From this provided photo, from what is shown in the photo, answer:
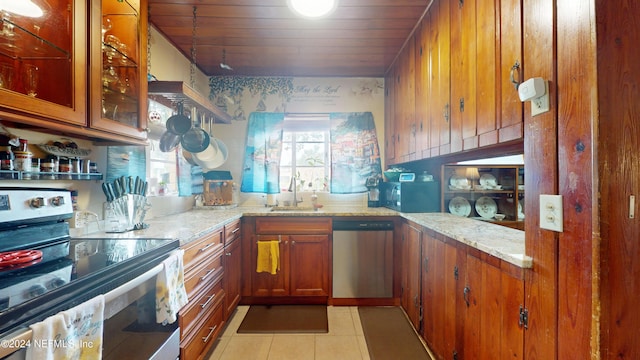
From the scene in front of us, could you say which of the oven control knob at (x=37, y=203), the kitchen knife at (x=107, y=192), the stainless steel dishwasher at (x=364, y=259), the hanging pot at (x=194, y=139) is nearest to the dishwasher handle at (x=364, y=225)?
the stainless steel dishwasher at (x=364, y=259)

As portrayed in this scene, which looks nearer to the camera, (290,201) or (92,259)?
(92,259)

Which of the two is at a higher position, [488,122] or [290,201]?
[488,122]

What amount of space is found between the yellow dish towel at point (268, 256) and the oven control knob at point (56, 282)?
1736mm

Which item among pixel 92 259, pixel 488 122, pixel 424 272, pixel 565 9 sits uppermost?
pixel 565 9

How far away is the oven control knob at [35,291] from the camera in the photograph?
2.22ft

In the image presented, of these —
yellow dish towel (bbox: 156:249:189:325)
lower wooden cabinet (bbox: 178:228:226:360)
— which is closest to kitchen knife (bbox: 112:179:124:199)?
lower wooden cabinet (bbox: 178:228:226:360)

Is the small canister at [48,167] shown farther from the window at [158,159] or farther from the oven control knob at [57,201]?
the window at [158,159]

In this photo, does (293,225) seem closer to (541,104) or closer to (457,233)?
(457,233)

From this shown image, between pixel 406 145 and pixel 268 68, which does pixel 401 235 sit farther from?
pixel 268 68

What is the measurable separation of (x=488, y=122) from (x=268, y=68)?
2.35 meters

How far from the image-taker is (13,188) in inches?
42.1

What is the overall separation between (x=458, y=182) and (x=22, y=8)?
301cm

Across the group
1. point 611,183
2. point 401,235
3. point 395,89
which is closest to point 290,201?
point 401,235

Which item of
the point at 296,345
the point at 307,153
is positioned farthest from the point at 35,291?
the point at 307,153
